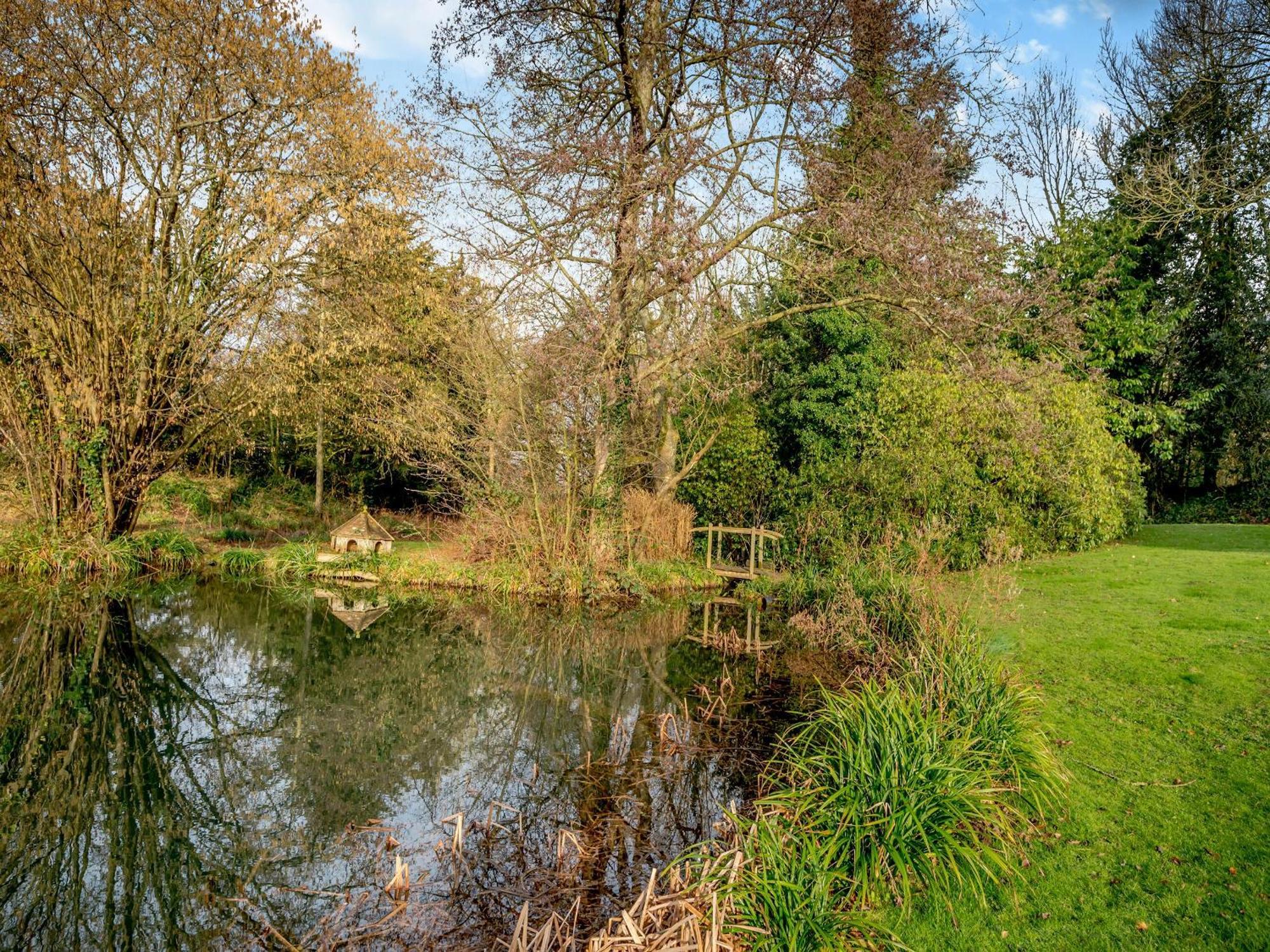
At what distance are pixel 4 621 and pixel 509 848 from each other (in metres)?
8.48

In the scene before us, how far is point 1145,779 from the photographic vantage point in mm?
5047

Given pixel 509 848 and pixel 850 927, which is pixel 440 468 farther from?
pixel 850 927

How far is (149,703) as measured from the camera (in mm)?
7457

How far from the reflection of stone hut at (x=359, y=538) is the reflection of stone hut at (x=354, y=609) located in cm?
135

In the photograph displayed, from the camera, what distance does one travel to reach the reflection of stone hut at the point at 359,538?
14812mm

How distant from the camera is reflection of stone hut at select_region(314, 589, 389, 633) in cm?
1120

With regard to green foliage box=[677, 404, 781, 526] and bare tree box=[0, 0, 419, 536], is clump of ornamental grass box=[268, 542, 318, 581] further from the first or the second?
green foliage box=[677, 404, 781, 526]

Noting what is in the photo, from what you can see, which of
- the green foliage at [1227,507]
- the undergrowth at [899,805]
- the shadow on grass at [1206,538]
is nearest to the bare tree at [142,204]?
the undergrowth at [899,805]

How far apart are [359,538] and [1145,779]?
13045 mm

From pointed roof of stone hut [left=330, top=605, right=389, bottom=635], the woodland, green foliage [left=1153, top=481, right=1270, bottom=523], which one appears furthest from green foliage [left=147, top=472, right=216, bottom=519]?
green foliage [left=1153, top=481, right=1270, bottom=523]

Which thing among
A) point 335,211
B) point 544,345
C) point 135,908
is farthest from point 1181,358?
point 135,908

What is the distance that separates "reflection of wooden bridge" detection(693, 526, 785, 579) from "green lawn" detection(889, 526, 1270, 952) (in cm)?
545

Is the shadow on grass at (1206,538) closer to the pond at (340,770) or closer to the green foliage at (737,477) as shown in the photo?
the green foliage at (737,477)

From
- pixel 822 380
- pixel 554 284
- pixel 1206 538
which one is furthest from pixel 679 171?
pixel 1206 538
